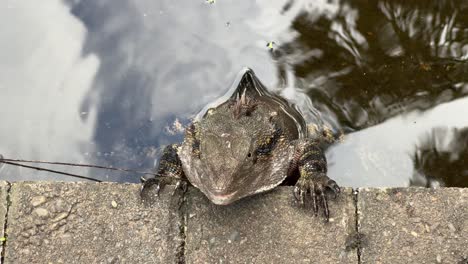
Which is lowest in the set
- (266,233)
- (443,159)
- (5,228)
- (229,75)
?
(5,228)

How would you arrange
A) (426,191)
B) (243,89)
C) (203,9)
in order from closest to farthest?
(426,191) → (243,89) → (203,9)

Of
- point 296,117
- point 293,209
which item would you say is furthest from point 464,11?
point 293,209

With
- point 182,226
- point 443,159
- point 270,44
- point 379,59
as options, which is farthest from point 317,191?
point 270,44

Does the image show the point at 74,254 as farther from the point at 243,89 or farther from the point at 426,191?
the point at 426,191

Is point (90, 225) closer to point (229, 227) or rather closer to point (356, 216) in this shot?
point (229, 227)

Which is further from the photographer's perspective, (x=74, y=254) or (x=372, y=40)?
(x=372, y=40)

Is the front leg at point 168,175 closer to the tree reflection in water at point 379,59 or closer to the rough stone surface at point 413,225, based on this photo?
the rough stone surface at point 413,225

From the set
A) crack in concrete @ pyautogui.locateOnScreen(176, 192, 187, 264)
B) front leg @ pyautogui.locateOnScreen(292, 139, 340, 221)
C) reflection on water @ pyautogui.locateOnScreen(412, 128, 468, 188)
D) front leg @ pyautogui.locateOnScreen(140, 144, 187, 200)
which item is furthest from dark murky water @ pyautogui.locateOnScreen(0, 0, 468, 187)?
crack in concrete @ pyautogui.locateOnScreen(176, 192, 187, 264)
